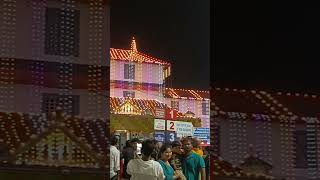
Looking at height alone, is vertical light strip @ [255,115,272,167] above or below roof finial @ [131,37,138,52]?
below

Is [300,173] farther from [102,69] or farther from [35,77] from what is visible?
[35,77]

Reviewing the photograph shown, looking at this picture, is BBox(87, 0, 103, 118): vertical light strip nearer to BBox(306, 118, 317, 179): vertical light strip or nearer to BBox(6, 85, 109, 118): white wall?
BBox(6, 85, 109, 118): white wall

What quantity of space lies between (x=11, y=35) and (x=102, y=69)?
505 mm

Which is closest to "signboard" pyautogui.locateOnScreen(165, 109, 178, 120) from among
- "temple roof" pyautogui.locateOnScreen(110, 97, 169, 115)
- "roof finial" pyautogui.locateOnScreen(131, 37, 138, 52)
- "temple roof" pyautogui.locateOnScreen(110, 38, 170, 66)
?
"temple roof" pyautogui.locateOnScreen(110, 97, 169, 115)

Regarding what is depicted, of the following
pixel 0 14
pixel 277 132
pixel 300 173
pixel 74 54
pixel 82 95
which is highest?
pixel 0 14

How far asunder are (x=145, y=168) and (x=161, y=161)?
0.64 metres

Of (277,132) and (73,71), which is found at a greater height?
(73,71)

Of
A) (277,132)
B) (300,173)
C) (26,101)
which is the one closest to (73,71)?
(26,101)

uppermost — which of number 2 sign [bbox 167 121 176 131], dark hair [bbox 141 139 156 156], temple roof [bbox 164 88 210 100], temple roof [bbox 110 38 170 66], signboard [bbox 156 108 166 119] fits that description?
temple roof [bbox 110 38 170 66]

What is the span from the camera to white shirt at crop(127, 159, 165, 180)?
13.3 feet

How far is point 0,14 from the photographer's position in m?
2.76

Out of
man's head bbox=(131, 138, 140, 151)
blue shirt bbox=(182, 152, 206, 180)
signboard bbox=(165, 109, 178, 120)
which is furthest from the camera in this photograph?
man's head bbox=(131, 138, 140, 151)

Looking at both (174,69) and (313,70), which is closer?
(313,70)

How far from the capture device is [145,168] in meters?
4.05
